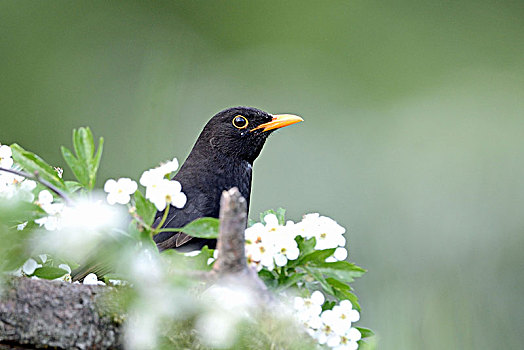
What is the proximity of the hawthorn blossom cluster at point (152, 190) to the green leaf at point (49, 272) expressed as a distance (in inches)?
6.7

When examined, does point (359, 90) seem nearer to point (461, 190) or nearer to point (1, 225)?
point (461, 190)

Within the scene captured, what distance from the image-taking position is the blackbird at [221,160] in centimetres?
221

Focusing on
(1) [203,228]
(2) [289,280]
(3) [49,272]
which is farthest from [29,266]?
(2) [289,280]

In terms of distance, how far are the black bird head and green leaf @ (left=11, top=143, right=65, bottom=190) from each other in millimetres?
1454

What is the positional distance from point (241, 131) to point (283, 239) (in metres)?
1.50

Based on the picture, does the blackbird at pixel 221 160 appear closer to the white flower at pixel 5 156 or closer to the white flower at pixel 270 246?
the white flower at pixel 5 156

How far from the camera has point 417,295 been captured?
1976 millimetres

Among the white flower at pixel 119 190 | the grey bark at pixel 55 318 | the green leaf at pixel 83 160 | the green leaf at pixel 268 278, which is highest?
the green leaf at pixel 83 160

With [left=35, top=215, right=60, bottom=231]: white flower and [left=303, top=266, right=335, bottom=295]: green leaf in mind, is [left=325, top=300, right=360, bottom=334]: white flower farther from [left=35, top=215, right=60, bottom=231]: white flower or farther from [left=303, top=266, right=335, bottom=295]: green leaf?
[left=35, top=215, right=60, bottom=231]: white flower

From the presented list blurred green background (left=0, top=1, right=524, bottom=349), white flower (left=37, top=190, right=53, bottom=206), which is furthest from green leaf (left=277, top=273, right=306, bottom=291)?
blurred green background (left=0, top=1, right=524, bottom=349)

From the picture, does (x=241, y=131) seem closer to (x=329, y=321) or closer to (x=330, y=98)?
(x=329, y=321)

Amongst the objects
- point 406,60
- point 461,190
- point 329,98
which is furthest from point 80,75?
point 461,190

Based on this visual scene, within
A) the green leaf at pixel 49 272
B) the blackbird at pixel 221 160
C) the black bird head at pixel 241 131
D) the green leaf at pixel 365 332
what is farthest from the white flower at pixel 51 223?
the black bird head at pixel 241 131

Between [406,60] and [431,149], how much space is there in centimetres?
116
